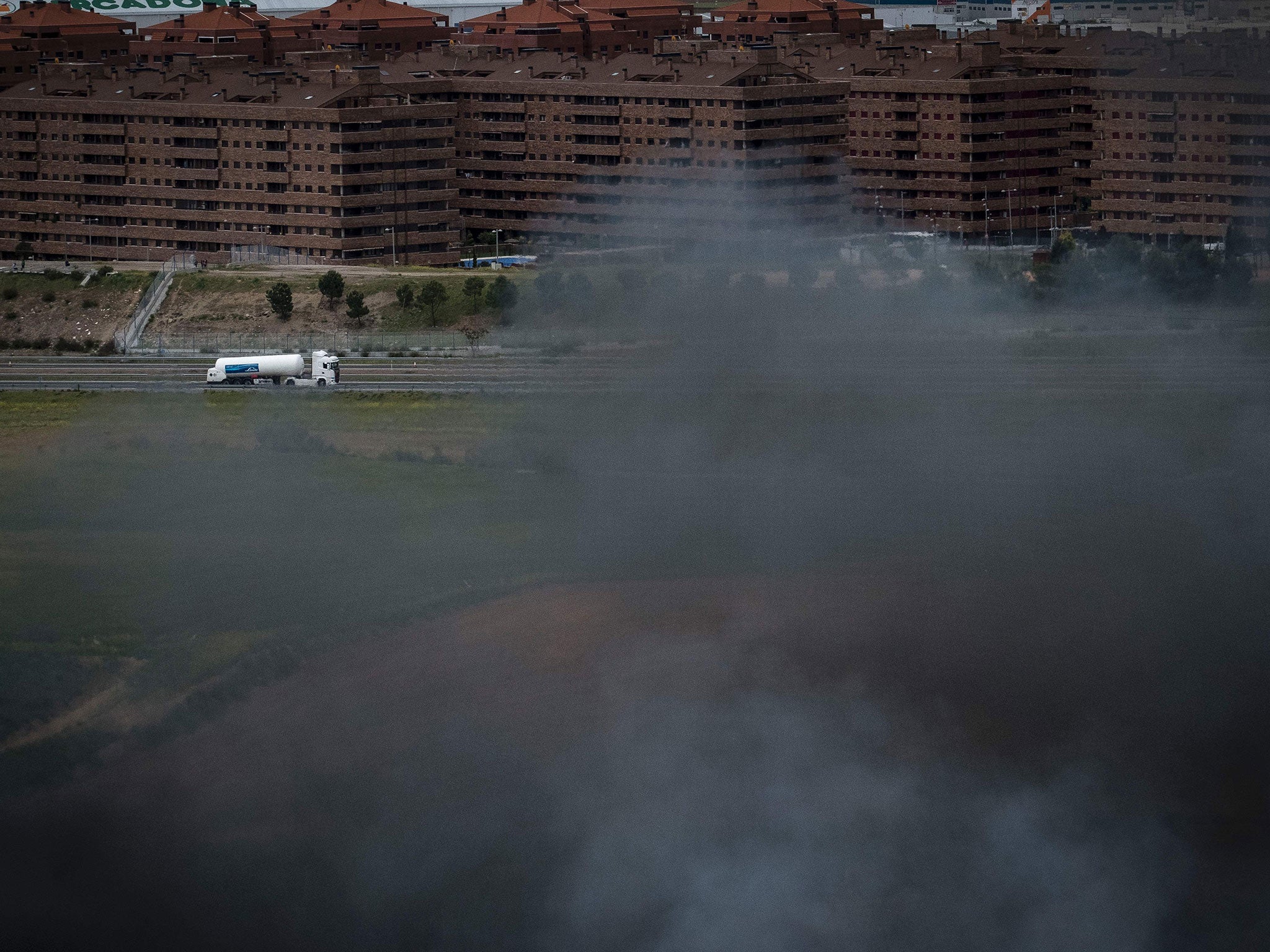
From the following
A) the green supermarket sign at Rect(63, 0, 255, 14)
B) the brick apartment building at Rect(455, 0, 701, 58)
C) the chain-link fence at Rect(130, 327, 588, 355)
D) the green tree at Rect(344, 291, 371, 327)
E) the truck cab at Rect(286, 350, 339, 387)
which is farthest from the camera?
the green supermarket sign at Rect(63, 0, 255, 14)

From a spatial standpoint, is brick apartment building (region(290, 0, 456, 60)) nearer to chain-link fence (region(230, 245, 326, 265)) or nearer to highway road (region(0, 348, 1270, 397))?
chain-link fence (region(230, 245, 326, 265))

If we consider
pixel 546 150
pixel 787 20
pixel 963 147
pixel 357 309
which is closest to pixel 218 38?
pixel 787 20

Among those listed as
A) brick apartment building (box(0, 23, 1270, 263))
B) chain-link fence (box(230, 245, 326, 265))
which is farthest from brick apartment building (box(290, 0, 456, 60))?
chain-link fence (box(230, 245, 326, 265))

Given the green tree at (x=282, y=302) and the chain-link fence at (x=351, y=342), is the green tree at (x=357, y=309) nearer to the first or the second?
the chain-link fence at (x=351, y=342)

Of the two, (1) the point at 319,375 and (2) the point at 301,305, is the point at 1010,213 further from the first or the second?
(1) the point at 319,375

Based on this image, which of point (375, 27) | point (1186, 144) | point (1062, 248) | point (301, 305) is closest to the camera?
point (1186, 144)

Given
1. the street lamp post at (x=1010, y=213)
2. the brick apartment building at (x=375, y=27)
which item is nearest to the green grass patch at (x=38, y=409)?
the street lamp post at (x=1010, y=213)
